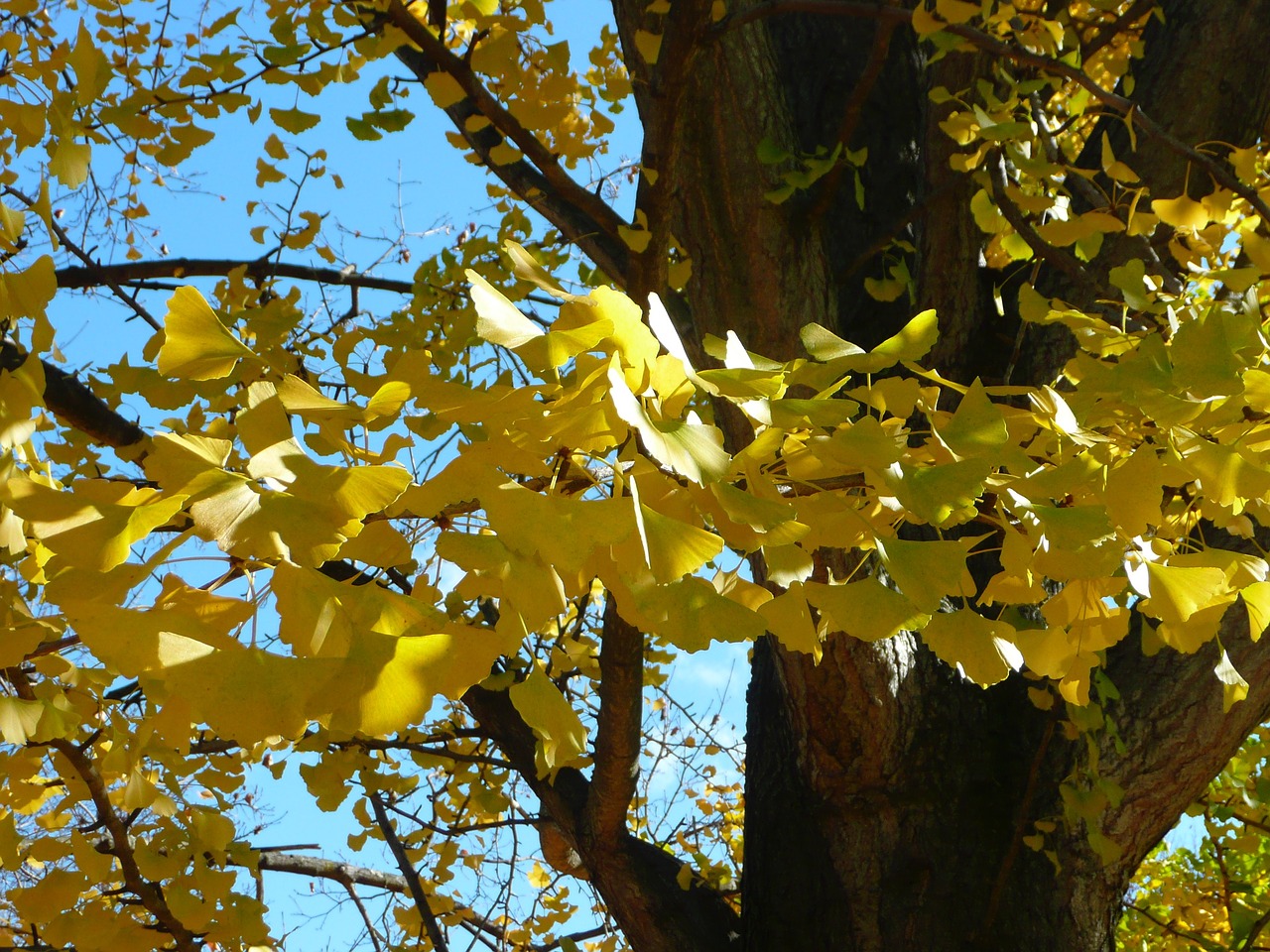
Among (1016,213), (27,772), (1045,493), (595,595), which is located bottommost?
(1045,493)

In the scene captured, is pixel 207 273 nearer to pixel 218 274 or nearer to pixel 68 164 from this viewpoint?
pixel 218 274

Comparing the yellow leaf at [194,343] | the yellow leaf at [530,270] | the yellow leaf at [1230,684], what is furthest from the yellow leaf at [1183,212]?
the yellow leaf at [194,343]

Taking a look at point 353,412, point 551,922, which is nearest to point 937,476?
point 353,412

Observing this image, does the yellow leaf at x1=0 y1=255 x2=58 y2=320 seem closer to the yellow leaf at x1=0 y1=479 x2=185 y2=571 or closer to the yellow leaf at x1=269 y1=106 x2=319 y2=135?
the yellow leaf at x1=0 y1=479 x2=185 y2=571

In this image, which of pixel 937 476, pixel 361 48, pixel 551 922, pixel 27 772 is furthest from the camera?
pixel 551 922

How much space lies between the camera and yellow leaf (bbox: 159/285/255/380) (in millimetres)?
692

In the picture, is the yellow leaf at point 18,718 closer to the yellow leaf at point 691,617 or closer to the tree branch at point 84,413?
the yellow leaf at point 691,617

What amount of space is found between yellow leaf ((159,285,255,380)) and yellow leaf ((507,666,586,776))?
1.00 feet

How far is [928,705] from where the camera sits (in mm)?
1784

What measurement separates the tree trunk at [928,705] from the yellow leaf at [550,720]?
0.99 meters

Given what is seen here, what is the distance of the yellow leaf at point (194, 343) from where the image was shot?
692mm

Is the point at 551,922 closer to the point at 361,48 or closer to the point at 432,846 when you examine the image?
the point at 432,846

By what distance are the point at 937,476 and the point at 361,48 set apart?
5.58 ft

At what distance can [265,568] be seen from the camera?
0.68m
